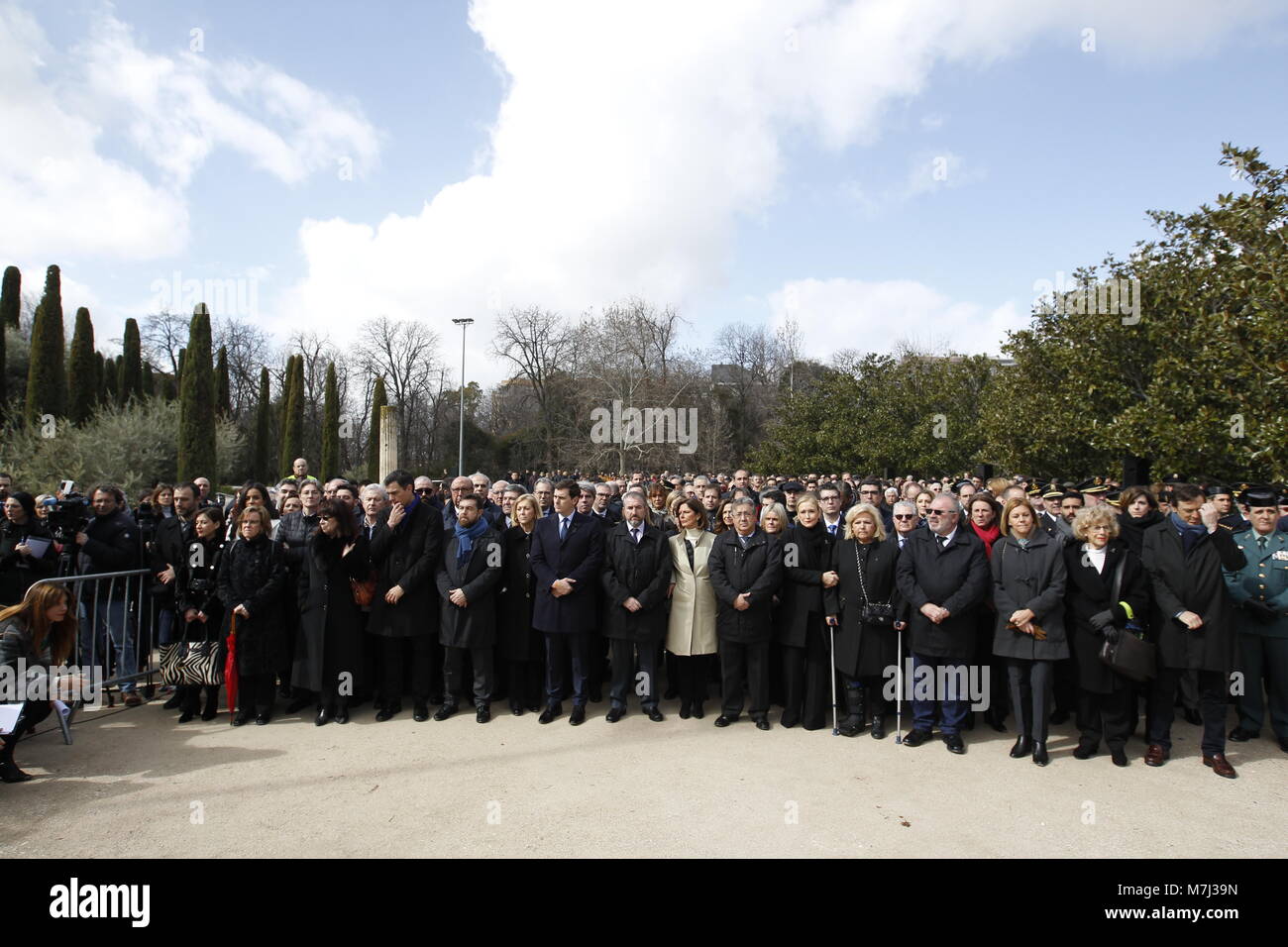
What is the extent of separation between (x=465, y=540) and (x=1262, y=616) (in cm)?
634

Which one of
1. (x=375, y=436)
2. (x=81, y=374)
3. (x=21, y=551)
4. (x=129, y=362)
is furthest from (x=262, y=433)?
(x=21, y=551)

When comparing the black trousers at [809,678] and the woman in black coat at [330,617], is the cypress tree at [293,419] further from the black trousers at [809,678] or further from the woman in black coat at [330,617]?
the black trousers at [809,678]

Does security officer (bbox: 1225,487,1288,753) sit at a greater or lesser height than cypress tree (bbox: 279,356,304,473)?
lesser

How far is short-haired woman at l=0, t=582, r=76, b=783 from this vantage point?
4.75 metres

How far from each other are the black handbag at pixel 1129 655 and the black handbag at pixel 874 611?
1466mm

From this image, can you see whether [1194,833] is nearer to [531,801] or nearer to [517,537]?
[531,801]

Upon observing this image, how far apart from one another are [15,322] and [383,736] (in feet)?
123

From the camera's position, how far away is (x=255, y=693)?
6090 mm

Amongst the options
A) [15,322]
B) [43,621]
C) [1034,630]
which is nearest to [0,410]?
[15,322]

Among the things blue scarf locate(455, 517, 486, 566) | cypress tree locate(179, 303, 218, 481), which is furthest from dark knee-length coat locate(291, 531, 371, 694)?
cypress tree locate(179, 303, 218, 481)

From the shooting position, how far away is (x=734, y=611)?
6.05 meters

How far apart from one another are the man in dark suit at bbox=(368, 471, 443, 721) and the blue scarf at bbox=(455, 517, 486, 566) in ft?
0.73

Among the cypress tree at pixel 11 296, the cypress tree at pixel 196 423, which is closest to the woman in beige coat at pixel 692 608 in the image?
the cypress tree at pixel 196 423

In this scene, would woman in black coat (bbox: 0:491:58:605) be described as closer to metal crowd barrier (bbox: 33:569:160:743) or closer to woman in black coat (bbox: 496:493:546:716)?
metal crowd barrier (bbox: 33:569:160:743)
